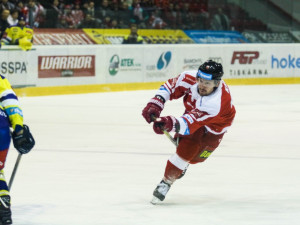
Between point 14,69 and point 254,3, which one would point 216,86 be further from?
point 254,3

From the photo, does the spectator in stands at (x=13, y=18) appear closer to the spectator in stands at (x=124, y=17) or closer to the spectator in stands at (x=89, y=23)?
the spectator in stands at (x=89, y=23)

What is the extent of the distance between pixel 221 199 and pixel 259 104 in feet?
27.0

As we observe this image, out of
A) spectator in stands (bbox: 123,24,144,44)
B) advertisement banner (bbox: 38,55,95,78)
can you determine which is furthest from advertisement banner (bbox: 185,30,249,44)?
advertisement banner (bbox: 38,55,95,78)

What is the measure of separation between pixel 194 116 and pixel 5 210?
1.42 metres

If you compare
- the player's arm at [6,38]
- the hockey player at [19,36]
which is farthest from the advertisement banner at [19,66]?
the player's arm at [6,38]

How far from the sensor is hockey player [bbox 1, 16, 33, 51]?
1450 cm

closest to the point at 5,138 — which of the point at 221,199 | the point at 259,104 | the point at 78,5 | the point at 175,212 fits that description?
the point at 175,212

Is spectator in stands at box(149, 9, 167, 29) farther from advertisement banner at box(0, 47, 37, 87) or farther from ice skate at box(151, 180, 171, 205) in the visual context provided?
ice skate at box(151, 180, 171, 205)

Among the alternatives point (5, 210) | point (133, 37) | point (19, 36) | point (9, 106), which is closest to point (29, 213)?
point (5, 210)

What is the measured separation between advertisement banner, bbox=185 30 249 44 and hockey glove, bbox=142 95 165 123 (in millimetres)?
12270

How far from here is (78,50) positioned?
15.5 meters

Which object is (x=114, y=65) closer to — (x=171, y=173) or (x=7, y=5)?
(x=7, y=5)

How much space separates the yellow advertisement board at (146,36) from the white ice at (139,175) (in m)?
4.63

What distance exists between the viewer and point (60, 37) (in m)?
15.7
